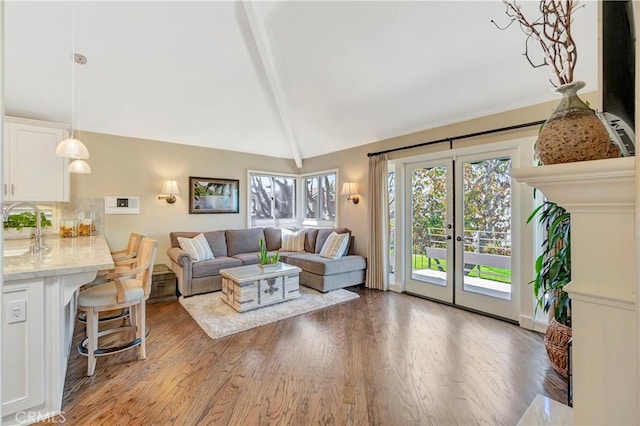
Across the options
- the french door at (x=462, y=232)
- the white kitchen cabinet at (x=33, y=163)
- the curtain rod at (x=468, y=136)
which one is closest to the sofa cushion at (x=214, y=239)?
the white kitchen cabinet at (x=33, y=163)

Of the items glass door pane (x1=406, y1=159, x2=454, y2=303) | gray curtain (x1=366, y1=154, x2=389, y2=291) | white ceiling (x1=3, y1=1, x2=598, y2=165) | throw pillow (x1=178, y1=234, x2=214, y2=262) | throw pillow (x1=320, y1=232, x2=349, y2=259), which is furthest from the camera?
throw pillow (x1=320, y1=232, x2=349, y2=259)

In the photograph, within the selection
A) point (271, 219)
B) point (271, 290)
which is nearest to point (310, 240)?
point (271, 219)

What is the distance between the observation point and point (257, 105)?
14.6 ft

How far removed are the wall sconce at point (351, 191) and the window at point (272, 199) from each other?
1.68 m

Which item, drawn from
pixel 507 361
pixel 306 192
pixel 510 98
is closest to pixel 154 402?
pixel 507 361

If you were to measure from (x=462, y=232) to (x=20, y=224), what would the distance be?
18.6ft

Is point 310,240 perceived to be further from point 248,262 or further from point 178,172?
point 178,172

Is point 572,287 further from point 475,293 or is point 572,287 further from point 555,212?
point 475,293

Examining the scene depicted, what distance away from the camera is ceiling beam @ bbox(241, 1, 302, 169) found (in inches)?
118

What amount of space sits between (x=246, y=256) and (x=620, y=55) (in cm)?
483

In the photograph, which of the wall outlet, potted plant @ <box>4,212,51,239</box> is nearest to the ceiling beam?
the wall outlet

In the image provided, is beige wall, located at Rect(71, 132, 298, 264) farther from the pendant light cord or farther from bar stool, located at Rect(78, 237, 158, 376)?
bar stool, located at Rect(78, 237, 158, 376)

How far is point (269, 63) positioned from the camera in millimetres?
3650

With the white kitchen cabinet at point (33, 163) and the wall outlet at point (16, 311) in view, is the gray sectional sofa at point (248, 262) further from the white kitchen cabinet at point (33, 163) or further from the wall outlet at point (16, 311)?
the wall outlet at point (16, 311)
